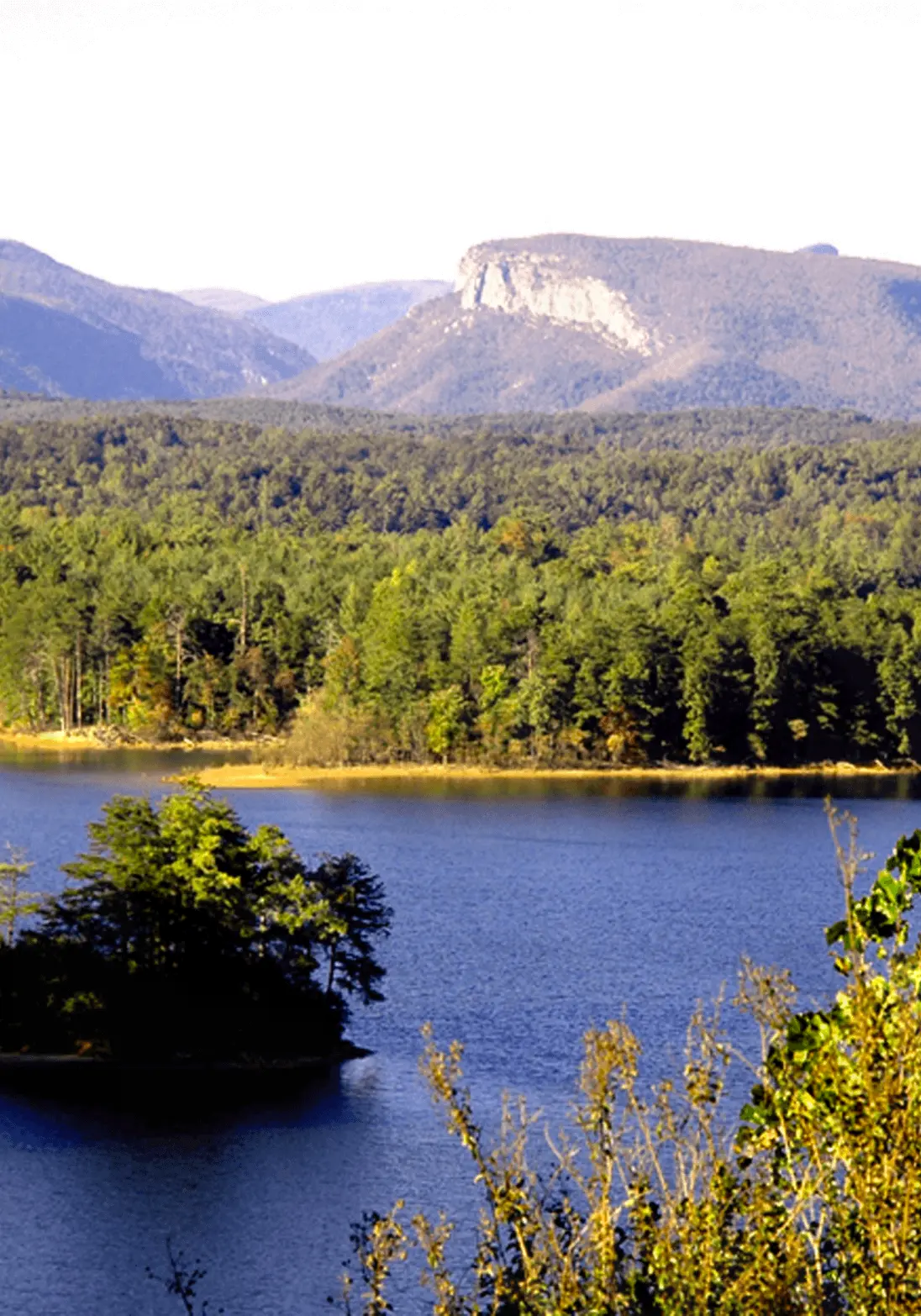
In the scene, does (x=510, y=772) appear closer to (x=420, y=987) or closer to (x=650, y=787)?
(x=650, y=787)

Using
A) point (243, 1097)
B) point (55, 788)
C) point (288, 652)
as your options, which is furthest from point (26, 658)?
point (243, 1097)

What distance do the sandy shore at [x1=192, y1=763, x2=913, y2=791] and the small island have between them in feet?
141

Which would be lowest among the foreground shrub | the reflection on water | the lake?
the lake

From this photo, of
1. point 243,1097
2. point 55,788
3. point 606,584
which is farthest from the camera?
A: point 606,584

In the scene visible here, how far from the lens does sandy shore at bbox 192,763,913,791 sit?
3211 inches

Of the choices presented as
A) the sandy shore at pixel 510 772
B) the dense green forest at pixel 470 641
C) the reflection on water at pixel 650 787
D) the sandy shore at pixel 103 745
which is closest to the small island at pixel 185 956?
the reflection on water at pixel 650 787

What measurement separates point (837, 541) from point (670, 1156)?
117 metres

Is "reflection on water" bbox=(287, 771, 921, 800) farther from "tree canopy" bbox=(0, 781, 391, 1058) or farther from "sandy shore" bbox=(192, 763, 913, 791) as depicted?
"tree canopy" bbox=(0, 781, 391, 1058)

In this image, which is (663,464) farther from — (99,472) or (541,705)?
(541,705)

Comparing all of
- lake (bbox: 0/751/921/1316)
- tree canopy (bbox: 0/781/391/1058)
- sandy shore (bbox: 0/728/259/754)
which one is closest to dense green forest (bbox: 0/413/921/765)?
sandy shore (bbox: 0/728/259/754)

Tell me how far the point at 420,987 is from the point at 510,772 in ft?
142

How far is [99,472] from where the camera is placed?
180 metres

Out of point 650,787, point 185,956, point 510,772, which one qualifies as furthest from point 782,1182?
point 510,772

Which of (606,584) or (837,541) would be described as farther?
(837,541)
